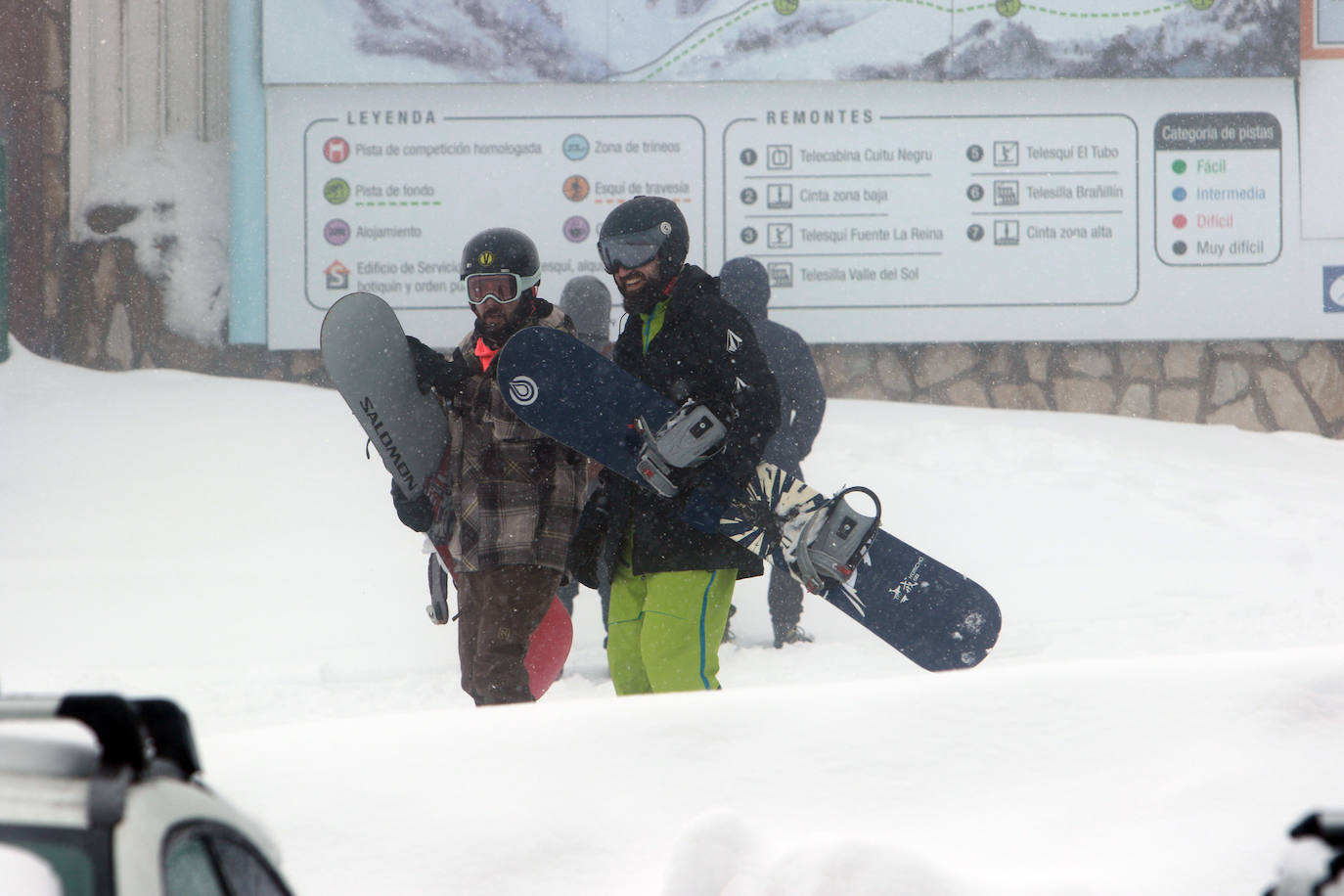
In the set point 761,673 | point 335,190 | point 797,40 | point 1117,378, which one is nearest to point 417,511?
point 761,673

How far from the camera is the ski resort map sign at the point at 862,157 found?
8320 millimetres

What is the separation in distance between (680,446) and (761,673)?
1991 mm

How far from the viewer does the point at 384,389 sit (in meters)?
3.39

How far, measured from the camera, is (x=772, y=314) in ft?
27.9

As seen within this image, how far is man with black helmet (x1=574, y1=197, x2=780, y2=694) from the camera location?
2932mm

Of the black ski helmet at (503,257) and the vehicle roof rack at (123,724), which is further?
the black ski helmet at (503,257)

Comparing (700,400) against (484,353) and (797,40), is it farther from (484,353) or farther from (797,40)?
(797,40)

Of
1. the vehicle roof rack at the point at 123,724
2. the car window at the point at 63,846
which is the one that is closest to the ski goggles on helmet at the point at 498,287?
the vehicle roof rack at the point at 123,724

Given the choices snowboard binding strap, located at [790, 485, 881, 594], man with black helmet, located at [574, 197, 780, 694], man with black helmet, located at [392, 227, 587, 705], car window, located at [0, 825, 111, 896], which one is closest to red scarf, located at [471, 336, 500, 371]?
man with black helmet, located at [392, 227, 587, 705]

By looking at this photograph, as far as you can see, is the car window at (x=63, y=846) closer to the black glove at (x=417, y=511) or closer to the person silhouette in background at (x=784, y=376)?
the black glove at (x=417, y=511)

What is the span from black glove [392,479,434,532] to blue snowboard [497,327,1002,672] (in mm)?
454

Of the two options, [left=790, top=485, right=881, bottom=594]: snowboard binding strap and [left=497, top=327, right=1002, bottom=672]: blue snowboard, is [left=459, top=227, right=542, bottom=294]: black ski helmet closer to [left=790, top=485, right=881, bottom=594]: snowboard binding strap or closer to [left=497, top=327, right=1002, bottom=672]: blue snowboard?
[left=497, top=327, right=1002, bottom=672]: blue snowboard

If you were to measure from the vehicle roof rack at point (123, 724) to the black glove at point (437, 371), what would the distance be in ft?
7.86

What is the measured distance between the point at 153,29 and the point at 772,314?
451cm
